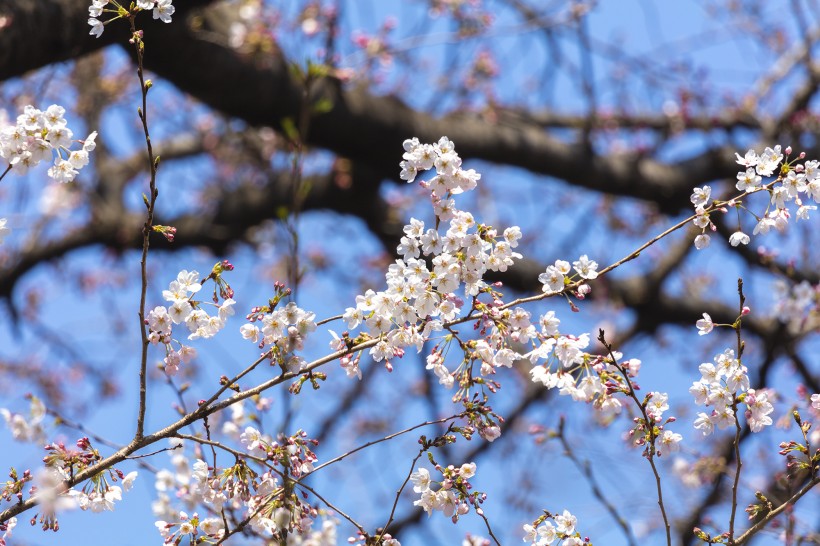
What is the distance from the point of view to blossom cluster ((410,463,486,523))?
1.96m

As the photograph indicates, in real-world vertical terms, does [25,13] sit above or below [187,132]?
below

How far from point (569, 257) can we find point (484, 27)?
176 centimetres

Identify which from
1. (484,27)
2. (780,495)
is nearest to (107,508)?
(780,495)

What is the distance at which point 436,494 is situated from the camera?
198cm

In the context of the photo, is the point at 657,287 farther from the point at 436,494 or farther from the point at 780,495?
the point at 436,494

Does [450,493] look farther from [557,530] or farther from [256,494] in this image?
[256,494]

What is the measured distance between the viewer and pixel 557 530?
1995 millimetres

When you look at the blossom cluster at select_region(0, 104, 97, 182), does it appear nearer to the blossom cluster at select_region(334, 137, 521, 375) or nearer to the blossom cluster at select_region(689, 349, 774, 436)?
the blossom cluster at select_region(334, 137, 521, 375)

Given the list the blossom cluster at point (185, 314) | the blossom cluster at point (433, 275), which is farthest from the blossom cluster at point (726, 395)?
the blossom cluster at point (185, 314)

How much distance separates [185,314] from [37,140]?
506 millimetres

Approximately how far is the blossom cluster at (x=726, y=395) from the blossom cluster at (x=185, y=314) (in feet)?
3.47

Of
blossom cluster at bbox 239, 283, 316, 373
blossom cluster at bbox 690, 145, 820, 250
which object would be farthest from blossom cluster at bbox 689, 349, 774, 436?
blossom cluster at bbox 239, 283, 316, 373

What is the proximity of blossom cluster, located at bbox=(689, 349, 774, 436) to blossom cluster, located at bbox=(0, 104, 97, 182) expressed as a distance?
1447mm

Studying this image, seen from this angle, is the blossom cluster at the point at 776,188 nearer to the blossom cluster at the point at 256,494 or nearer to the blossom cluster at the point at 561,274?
the blossom cluster at the point at 561,274
